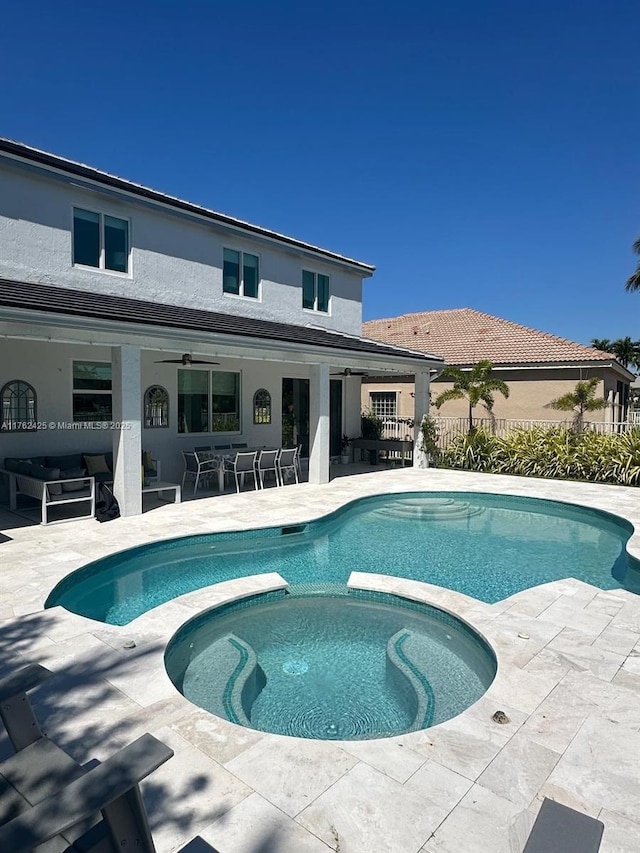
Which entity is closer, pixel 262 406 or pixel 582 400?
pixel 262 406

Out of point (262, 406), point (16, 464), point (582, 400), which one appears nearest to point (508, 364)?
point (582, 400)

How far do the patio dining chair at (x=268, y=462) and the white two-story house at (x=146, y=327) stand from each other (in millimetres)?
1060

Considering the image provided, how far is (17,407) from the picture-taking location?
38.4ft

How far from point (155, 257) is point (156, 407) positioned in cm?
400

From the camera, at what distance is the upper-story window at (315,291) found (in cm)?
1808

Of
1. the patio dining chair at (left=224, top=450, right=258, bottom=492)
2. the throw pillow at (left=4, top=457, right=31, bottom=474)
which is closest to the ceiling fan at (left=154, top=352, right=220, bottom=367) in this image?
the patio dining chair at (left=224, top=450, right=258, bottom=492)

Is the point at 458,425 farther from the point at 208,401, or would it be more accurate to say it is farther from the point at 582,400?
the point at 208,401

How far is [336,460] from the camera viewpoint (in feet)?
66.5

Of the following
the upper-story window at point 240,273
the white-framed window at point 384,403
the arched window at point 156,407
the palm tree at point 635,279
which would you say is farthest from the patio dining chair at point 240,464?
the palm tree at point 635,279

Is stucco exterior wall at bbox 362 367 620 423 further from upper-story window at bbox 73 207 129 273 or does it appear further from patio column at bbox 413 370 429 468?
upper-story window at bbox 73 207 129 273

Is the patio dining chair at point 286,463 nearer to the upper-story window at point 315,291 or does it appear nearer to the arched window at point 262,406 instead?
the arched window at point 262,406

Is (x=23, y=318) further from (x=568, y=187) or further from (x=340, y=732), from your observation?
(x=568, y=187)

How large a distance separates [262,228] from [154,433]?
7.17 m

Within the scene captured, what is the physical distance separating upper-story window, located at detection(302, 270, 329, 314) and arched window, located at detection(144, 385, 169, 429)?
245 inches
